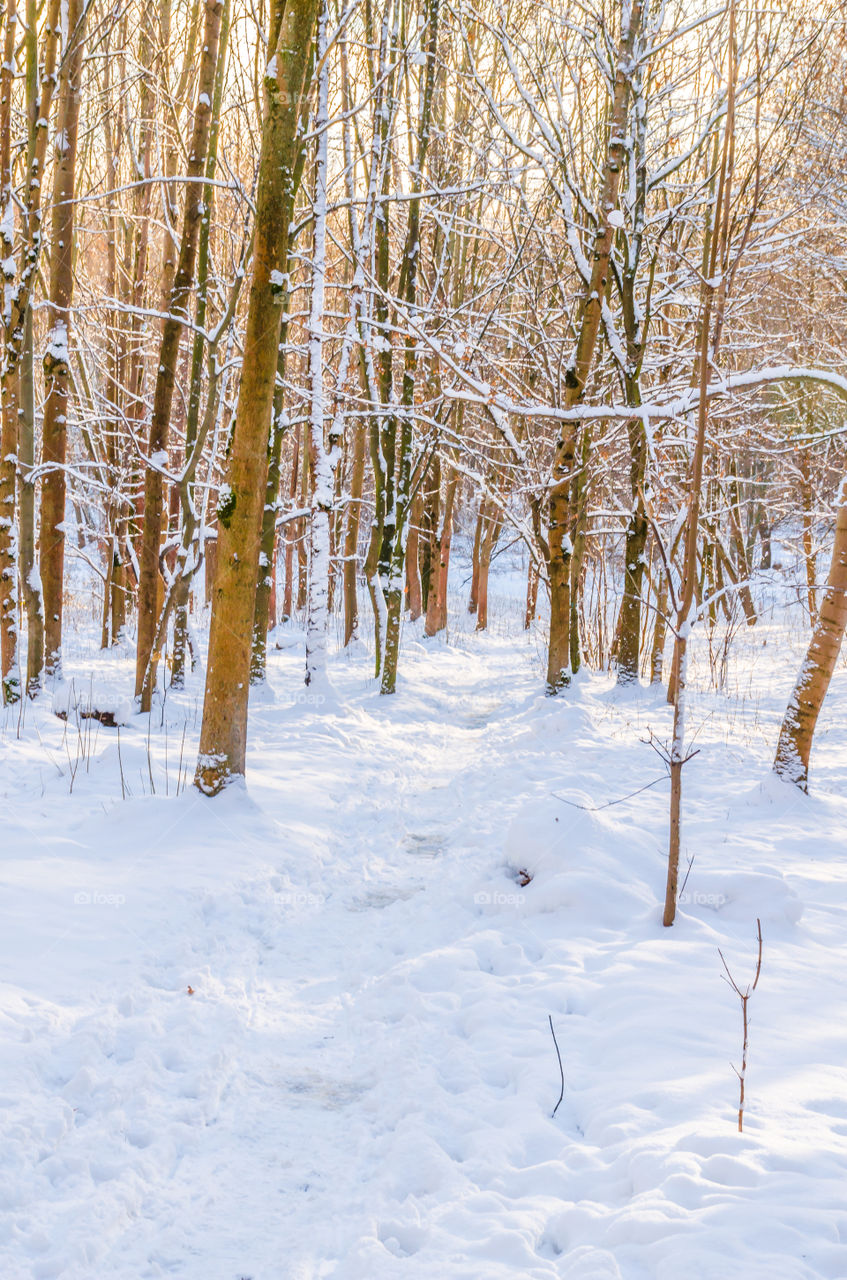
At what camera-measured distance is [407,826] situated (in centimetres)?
644

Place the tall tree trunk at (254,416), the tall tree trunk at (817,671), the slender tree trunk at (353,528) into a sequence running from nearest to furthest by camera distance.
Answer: the tall tree trunk at (254,416) → the tall tree trunk at (817,671) → the slender tree trunk at (353,528)

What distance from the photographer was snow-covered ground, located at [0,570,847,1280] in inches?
91.2

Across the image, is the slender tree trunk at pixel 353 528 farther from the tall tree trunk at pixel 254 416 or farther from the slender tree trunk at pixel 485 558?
the tall tree trunk at pixel 254 416

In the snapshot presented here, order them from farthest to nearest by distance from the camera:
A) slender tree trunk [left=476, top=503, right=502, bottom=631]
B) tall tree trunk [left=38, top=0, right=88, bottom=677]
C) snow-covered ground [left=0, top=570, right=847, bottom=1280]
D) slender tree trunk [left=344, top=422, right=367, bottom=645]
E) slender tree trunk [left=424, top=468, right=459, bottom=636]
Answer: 1. slender tree trunk [left=476, top=503, right=502, bottom=631]
2. slender tree trunk [left=424, top=468, right=459, bottom=636]
3. slender tree trunk [left=344, top=422, right=367, bottom=645]
4. tall tree trunk [left=38, top=0, right=88, bottom=677]
5. snow-covered ground [left=0, top=570, right=847, bottom=1280]

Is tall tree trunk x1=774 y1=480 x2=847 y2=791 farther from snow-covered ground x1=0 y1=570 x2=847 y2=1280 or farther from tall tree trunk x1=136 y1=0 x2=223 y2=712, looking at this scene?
tall tree trunk x1=136 y1=0 x2=223 y2=712

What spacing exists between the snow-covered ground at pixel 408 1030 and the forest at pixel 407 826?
0.7 inches

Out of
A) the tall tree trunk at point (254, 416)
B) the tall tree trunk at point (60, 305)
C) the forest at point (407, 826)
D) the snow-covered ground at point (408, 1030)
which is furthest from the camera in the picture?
the tall tree trunk at point (60, 305)

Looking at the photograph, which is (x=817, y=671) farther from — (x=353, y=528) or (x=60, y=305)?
(x=353, y=528)

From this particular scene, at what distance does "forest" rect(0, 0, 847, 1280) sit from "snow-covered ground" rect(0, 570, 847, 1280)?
2cm

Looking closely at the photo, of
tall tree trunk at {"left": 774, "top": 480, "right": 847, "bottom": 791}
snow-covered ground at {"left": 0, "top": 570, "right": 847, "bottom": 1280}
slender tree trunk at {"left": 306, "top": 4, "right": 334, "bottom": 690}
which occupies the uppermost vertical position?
slender tree trunk at {"left": 306, "top": 4, "right": 334, "bottom": 690}

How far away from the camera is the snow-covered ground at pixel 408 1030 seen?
2316 mm

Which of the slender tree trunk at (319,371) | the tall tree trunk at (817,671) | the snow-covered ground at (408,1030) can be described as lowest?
the snow-covered ground at (408,1030)

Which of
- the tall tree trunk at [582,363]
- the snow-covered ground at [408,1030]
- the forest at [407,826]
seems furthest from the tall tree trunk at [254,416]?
the tall tree trunk at [582,363]

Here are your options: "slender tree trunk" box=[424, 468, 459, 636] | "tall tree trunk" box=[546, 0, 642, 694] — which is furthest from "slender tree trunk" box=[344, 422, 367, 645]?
"tall tree trunk" box=[546, 0, 642, 694]
